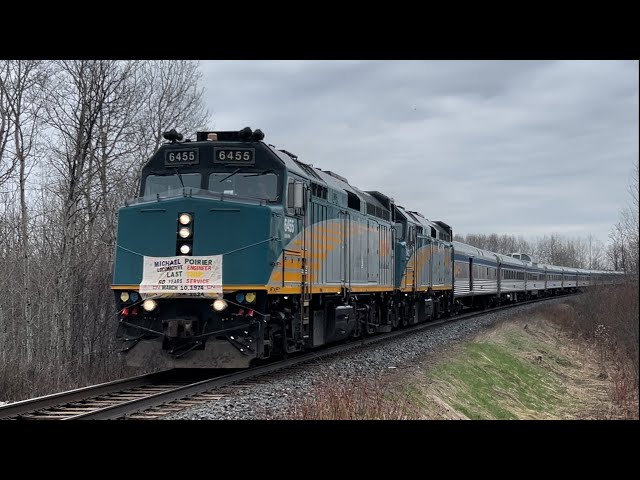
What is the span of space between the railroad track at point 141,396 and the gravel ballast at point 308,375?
36 cm

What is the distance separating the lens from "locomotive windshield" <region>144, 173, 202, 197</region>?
507 inches

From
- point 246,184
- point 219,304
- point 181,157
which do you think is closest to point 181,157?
point 181,157

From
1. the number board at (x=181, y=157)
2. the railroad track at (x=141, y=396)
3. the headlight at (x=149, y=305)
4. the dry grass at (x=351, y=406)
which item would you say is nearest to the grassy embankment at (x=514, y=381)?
the dry grass at (x=351, y=406)

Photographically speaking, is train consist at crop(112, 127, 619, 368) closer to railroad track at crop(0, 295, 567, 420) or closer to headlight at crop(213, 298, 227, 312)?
headlight at crop(213, 298, 227, 312)

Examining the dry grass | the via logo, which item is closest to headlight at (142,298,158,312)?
the via logo

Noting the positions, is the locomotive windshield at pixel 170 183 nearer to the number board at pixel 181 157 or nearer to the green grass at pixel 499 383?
the number board at pixel 181 157

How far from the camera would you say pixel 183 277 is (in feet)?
39.1

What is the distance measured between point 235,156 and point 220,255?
212 cm

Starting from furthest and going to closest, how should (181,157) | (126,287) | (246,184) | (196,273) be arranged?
(181,157) → (246,184) → (126,287) → (196,273)

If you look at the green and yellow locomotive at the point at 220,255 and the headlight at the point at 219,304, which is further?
the green and yellow locomotive at the point at 220,255

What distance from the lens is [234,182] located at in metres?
12.9

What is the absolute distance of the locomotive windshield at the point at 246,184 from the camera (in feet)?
42.2

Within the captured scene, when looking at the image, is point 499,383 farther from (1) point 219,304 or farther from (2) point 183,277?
(2) point 183,277
